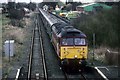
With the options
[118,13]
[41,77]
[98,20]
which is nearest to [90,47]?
[98,20]

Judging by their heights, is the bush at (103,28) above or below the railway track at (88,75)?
above

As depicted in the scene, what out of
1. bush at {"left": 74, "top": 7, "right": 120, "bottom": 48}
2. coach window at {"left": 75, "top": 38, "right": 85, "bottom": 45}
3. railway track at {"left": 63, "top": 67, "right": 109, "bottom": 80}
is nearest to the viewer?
railway track at {"left": 63, "top": 67, "right": 109, "bottom": 80}

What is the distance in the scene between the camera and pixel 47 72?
1855cm

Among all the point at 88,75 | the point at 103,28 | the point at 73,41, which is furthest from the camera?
the point at 103,28

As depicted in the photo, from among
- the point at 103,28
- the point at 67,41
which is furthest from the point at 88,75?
the point at 103,28

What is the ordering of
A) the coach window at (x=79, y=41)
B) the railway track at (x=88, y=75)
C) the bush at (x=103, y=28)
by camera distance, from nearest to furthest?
1. the railway track at (x=88, y=75)
2. the coach window at (x=79, y=41)
3. the bush at (x=103, y=28)

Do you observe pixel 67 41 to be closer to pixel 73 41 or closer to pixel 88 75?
pixel 73 41

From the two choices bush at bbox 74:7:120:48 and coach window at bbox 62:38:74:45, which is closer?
coach window at bbox 62:38:74:45

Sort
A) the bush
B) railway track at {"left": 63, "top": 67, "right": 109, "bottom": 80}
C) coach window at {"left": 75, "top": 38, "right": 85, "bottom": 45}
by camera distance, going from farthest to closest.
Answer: the bush, coach window at {"left": 75, "top": 38, "right": 85, "bottom": 45}, railway track at {"left": 63, "top": 67, "right": 109, "bottom": 80}

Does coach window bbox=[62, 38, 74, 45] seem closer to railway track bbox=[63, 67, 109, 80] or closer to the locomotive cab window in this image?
the locomotive cab window

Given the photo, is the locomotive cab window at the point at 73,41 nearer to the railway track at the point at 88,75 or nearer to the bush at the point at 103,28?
the railway track at the point at 88,75

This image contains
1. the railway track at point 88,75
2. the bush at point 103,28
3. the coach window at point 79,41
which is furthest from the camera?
the bush at point 103,28

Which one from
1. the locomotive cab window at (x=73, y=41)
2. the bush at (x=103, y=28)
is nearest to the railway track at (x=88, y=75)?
the locomotive cab window at (x=73, y=41)

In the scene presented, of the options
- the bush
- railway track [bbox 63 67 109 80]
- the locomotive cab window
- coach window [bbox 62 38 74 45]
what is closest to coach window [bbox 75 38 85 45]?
the locomotive cab window
